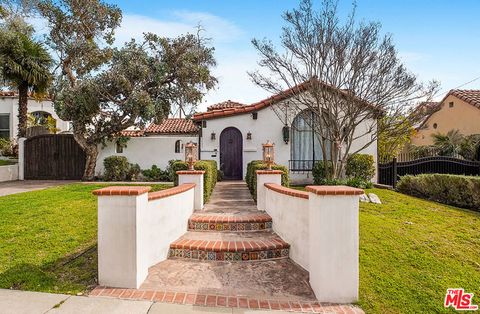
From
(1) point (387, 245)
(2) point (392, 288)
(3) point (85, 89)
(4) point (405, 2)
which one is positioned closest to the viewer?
(2) point (392, 288)

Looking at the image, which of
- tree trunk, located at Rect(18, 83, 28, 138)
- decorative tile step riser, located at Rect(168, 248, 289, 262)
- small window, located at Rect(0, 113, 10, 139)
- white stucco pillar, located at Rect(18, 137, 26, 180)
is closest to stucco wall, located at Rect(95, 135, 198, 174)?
white stucco pillar, located at Rect(18, 137, 26, 180)

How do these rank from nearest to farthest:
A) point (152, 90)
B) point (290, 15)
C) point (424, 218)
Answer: point (424, 218) < point (290, 15) < point (152, 90)

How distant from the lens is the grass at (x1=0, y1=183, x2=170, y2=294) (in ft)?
13.8

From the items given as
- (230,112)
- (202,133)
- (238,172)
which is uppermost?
(230,112)

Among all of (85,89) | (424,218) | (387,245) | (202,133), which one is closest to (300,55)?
(202,133)

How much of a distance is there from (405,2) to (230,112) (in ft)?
24.9

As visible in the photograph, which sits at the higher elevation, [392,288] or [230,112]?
[230,112]

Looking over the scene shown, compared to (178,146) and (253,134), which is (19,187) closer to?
(178,146)

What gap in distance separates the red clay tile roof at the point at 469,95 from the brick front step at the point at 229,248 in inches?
671

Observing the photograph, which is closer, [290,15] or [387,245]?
[387,245]

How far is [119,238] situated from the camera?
4125 mm

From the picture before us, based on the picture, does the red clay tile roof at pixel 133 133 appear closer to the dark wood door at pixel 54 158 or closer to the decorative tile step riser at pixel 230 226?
the dark wood door at pixel 54 158

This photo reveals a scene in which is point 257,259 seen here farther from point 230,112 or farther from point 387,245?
point 230,112

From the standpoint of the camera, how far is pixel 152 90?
47.7ft
